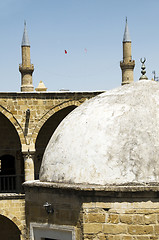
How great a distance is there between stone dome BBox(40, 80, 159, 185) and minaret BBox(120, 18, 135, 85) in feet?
76.9

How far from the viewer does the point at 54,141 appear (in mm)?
6277

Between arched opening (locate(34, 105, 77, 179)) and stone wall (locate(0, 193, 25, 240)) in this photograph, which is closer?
stone wall (locate(0, 193, 25, 240))

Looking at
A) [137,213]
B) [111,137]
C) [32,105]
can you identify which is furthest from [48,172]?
Answer: [32,105]

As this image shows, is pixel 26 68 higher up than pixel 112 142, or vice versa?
pixel 26 68

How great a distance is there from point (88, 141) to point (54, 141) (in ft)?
2.39

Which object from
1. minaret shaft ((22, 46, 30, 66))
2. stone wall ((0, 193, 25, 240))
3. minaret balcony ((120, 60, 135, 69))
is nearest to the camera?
stone wall ((0, 193, 25, 240))

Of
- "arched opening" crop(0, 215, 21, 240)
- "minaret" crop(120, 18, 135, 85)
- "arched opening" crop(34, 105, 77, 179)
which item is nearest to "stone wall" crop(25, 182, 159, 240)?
"arched opening" crop(0, 215, 21, 240)

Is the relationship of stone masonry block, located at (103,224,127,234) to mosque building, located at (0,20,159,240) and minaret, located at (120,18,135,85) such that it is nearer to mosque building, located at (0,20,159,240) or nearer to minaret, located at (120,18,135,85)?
mosque building, located at (0,20,159,240)

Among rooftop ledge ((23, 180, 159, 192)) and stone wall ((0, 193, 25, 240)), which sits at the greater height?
rooftop ledge ((23, 180, 159, 192))

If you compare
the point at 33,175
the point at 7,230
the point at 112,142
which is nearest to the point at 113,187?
the point at 112,142

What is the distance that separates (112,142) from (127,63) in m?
24.7

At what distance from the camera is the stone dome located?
5.36 m

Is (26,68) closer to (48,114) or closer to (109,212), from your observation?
(48,114)

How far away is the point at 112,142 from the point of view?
18.2 ft
